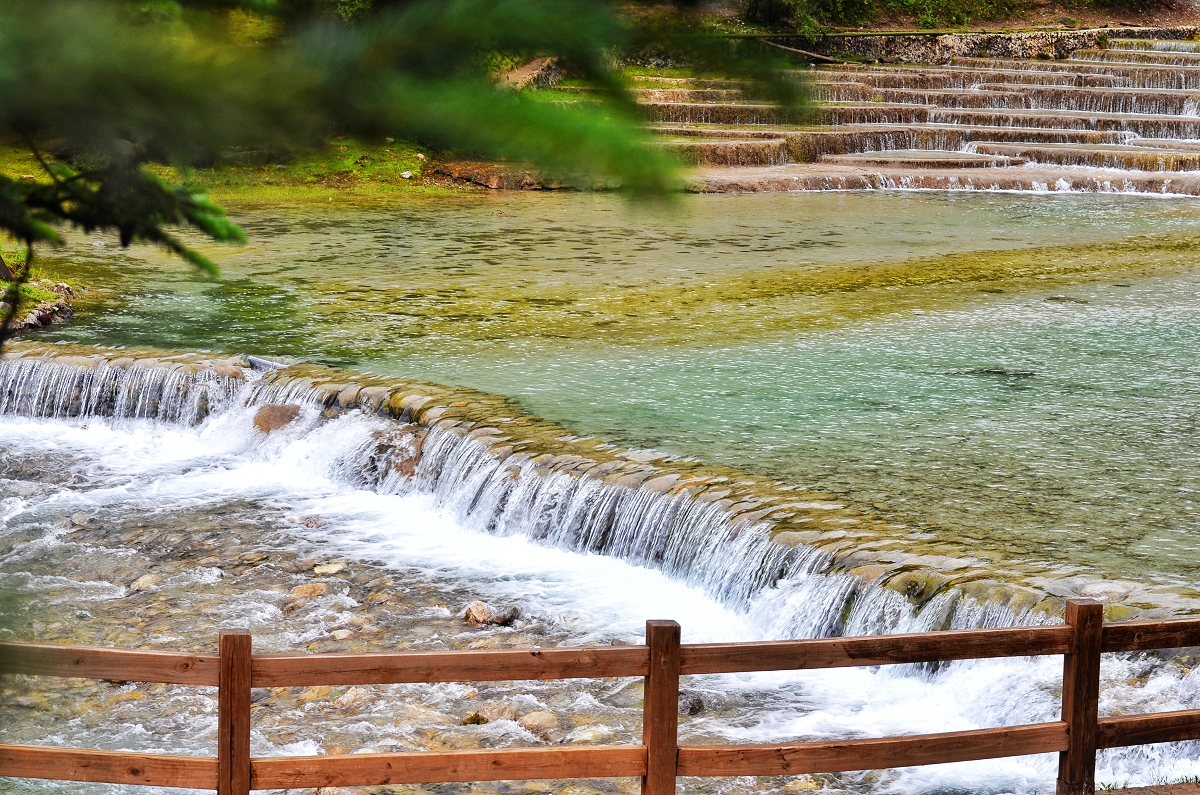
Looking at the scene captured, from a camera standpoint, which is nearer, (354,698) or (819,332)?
(354,698)

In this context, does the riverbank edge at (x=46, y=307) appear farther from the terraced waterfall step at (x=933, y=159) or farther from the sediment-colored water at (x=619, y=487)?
the terraced waterfall step at (x=933, y=159)

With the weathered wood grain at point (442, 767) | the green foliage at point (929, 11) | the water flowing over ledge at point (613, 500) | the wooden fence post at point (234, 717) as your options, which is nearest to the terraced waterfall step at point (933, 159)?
the green foliage at point (929, 11)

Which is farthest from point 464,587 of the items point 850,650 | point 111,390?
point 111,390

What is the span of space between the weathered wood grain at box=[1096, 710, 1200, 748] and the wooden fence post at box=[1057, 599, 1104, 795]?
1.9 inches

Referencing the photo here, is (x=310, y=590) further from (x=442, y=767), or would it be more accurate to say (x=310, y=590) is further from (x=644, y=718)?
(x=644, y=718)

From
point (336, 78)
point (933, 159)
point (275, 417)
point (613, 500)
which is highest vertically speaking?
point (336, 78)

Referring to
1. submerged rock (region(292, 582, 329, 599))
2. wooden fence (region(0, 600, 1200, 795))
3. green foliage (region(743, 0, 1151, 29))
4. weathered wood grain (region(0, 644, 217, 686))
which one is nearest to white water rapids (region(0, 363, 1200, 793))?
submerged rock (region(292, 582, 329, 599))

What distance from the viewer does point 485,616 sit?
788 centimetres

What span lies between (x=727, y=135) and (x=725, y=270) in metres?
9.66

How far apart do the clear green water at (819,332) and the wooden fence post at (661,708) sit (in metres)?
3.10

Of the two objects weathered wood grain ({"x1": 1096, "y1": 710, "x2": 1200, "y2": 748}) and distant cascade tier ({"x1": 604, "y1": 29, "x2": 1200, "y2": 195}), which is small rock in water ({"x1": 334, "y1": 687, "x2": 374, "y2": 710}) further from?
distant cascade tier ({"x1": 604, "y1": 29, "x2": 1200, "y2": 195})

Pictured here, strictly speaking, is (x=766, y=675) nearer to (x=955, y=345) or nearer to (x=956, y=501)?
(x=956, y=501)

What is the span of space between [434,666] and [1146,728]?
261cm

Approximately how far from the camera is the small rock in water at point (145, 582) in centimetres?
835
